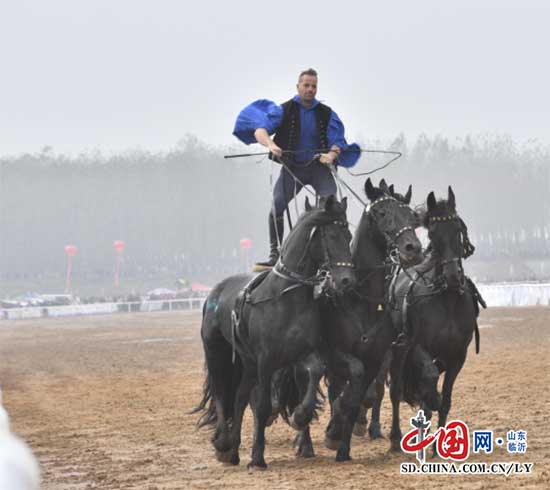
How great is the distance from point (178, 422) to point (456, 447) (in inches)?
227

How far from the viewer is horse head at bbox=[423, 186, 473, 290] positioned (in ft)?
38.2

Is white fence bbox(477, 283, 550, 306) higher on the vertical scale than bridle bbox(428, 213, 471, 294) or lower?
higher

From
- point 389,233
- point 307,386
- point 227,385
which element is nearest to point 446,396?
point 307,386

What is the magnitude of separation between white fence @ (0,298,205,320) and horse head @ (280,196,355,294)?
61.1m

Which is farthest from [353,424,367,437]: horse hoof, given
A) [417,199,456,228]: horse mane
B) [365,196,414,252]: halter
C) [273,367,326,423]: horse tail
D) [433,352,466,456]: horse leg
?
[365,196,414,252]: halter

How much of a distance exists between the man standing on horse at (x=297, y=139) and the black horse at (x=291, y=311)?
993 mm

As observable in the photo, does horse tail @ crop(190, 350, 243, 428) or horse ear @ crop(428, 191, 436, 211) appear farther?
horse tail @ crop(190, 350, 243, 428)

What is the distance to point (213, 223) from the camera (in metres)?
128

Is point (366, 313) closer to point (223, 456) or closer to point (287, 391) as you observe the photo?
point (287, 391)

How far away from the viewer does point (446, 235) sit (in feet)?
38.4

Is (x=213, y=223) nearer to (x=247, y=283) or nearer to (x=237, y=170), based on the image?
(x=237, y=170)

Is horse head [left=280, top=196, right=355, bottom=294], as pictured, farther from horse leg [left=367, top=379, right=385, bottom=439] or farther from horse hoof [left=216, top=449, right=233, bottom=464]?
horse leg [left=367, top=379, right=385, bottom=439]

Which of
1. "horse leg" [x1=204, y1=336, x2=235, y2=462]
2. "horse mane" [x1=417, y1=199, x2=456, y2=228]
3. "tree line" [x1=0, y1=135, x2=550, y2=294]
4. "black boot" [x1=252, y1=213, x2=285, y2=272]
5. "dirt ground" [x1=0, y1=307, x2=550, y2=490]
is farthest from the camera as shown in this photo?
"tree line" [x1=0, y1=135, x2=550, y2=294]

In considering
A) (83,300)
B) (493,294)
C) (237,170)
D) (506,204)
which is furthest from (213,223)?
(493,294)
